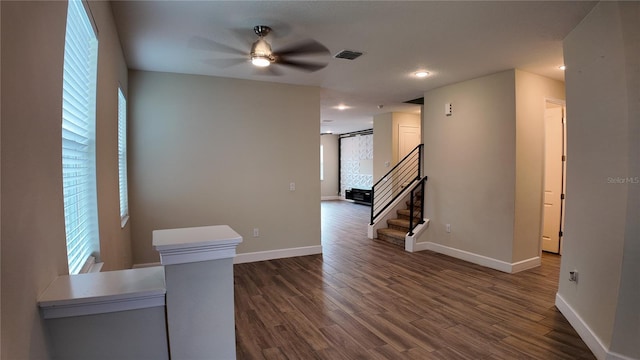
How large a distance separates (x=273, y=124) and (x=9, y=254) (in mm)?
3862

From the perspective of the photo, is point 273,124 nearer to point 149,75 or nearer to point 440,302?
point 149,75

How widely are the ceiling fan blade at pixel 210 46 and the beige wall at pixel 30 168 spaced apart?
1767mm

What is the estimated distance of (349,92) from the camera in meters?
5.15

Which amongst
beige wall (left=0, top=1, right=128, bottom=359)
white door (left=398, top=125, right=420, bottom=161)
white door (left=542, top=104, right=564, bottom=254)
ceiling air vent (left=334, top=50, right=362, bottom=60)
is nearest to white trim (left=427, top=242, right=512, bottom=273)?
white door (left=542, top=104, right=564, bottom=254)

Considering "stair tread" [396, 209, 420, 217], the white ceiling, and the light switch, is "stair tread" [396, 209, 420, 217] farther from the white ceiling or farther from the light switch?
the white ceiling

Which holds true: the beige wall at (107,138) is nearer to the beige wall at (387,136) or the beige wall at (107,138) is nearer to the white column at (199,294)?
the white column at (199,294)

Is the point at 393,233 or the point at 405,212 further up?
the point at 405,212

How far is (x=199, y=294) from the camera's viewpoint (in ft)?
3.92

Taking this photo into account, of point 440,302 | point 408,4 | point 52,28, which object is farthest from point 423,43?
point 52,28

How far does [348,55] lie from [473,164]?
2360 millimetres

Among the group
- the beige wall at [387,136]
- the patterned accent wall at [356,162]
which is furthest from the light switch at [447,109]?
the patterned accent wall at [356,162]

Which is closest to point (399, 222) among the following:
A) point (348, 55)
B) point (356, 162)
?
point (348, 55)

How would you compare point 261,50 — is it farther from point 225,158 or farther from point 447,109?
point 447,109

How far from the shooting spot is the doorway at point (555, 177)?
15.7 feet
